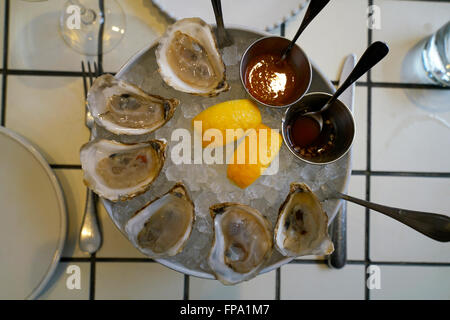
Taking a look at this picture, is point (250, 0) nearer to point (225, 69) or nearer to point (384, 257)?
point (225, 69)

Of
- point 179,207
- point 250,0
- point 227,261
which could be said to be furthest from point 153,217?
point 250,0

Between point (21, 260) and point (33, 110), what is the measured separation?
1.32 ft

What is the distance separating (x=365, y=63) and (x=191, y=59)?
0.39 metres

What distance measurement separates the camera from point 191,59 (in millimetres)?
767

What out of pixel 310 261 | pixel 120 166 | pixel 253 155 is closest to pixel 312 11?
pixel 253 155

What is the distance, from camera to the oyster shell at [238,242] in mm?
681

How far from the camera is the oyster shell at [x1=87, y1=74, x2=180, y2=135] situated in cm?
70

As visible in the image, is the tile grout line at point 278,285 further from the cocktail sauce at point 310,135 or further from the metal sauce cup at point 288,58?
the metal sauce cup at point 288,58

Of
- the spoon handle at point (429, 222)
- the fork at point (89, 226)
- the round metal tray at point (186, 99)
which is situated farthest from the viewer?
the fork at point (89, 226)

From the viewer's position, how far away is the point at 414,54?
3.01ft

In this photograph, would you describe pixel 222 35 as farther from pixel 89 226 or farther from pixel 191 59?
pixel 89 226

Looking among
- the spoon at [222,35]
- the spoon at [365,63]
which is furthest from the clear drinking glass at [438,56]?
the spoon at [222,35]

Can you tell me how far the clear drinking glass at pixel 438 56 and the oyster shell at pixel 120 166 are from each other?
78cm

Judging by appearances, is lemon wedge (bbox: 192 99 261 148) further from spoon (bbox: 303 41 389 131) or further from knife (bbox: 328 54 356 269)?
knife (bbox: 328 54 356 269)
